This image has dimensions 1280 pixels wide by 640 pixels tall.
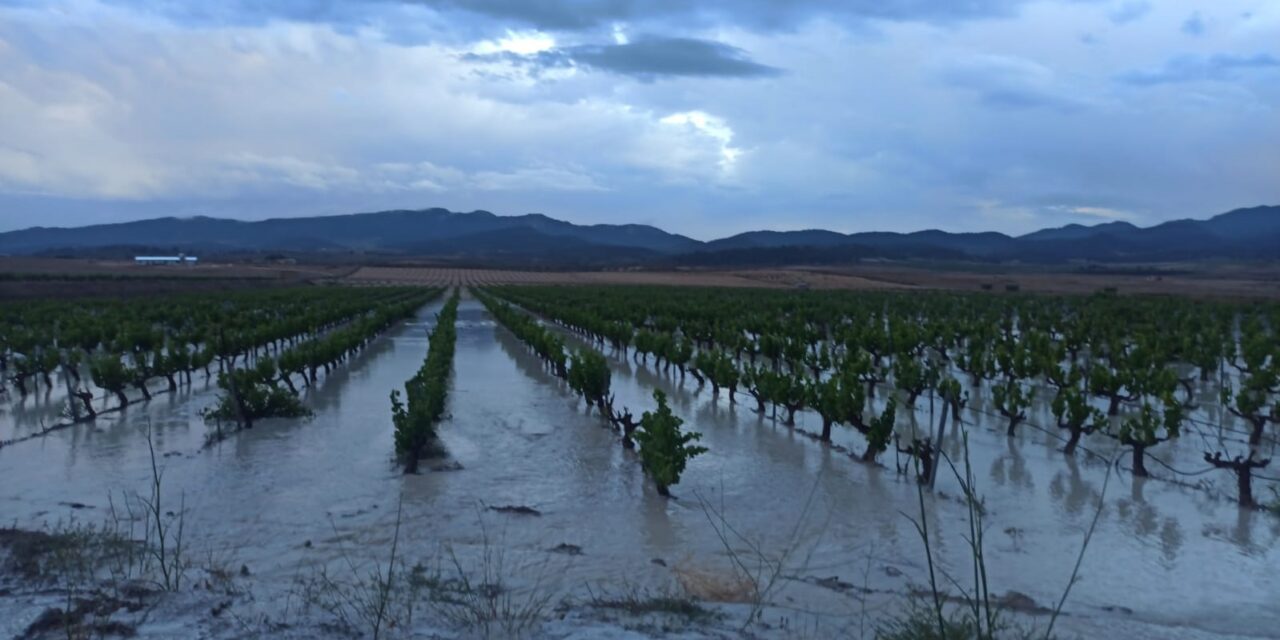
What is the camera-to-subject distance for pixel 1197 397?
19.7 metres

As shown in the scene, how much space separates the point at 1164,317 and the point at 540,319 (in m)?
25.5

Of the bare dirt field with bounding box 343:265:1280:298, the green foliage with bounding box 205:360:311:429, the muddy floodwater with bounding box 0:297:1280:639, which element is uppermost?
the green foliage with bounding box 205:360:311:429

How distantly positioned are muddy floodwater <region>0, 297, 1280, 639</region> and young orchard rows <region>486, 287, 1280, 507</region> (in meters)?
0.51

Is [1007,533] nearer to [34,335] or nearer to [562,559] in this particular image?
[562,559]

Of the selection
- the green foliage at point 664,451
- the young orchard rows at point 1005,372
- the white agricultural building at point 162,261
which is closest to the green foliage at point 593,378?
the young orchard rows at point 1005,372

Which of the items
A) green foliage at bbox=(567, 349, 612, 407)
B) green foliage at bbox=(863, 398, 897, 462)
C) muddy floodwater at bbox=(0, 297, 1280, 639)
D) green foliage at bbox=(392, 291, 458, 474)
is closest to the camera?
muddy floodwater at bbox=(0, 297, 1280, 639)

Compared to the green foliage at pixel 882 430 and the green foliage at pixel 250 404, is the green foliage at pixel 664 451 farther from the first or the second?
the green foliage at pixel 250 404

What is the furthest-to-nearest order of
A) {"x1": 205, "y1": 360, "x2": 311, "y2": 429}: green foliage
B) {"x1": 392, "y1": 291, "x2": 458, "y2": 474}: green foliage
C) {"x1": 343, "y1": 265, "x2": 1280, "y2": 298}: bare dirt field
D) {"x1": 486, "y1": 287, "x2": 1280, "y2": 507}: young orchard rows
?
{"x1": 343, "y1": 265, "x2": 1280, "y2": 298}: bare dirt field → {"x1": 205, "y1": 360, "x2": 311, "y2": 429}: green foliage → {"x1": 486, "y1": 287, "x2": 1280, "y2": 507}: young orchard rows → {"x1": 392, "y1": 291, "x2": 458, "y2": 474}: green foliage

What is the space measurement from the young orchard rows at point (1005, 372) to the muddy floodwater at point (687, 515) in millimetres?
514

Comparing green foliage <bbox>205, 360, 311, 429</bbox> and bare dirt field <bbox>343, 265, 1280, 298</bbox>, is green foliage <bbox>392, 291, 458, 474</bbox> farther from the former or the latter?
→ bare dirt field <bbox>343, 265, 1280, 298</bbox>

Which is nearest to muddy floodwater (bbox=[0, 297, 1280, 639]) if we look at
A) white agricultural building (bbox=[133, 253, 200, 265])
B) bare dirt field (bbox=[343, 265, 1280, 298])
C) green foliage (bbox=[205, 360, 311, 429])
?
green foliage (bbox=[205, 360, 311, 429])

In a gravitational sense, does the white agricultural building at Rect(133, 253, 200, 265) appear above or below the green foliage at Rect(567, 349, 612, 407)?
below

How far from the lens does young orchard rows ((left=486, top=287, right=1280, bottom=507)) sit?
1388 cm

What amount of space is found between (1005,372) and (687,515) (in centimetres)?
1151
